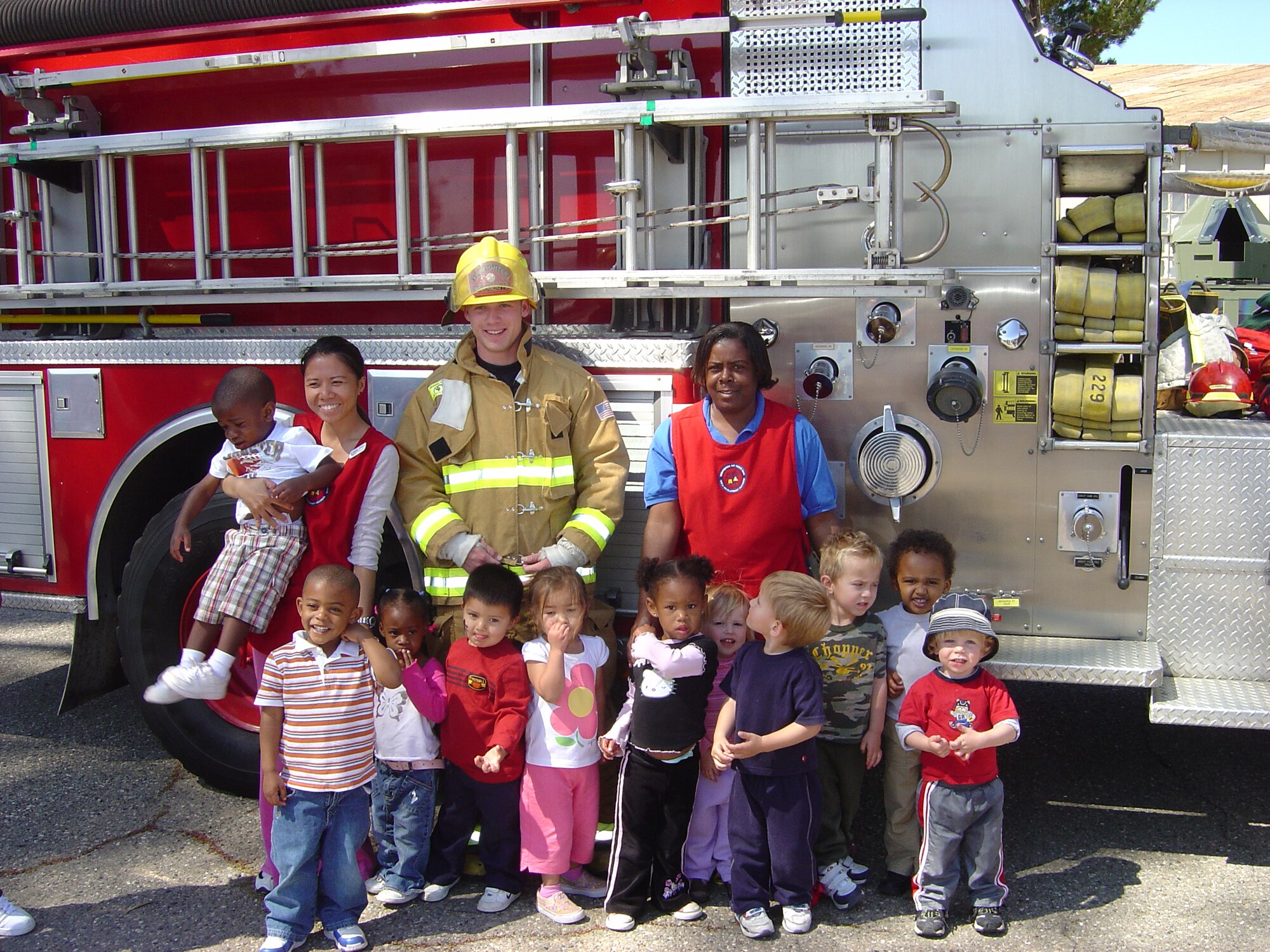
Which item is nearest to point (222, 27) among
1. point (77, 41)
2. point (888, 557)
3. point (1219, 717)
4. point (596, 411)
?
point (77, 41)

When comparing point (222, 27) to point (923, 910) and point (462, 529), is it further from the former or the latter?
point (923, 910)

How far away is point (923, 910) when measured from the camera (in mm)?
3195

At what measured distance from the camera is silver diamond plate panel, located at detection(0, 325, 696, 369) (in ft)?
12.2

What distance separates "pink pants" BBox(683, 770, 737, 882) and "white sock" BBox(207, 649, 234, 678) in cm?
141

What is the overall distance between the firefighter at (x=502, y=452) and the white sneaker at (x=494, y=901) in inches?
28.9

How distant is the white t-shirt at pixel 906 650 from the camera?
3389mm

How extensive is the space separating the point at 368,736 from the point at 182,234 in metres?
2.43

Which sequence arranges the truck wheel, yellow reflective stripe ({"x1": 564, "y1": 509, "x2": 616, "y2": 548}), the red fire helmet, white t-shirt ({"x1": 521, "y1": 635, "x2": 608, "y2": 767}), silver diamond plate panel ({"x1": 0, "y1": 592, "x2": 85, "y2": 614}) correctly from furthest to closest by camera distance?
1. silver diamond plate panel ({"x1": 0, "y1": 592, "x2": 85, "y2": 614})
2. the red fire helmet
3. the truck wheel
4. yellow reflective stripe ({"x1": 564, "y1": 509, "x2": 616, "y2": 548})
5. white t-shirt ({"x1": 521, "y1": 635, "x2": 608, "y2": 767})

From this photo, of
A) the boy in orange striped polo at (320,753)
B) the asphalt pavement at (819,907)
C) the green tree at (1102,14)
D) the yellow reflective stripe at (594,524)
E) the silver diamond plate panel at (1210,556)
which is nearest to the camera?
the boy in orange striped polo at (320,753)

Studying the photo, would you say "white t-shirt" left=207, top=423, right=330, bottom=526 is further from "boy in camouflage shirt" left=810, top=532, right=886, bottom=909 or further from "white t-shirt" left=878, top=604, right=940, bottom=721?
"white t-shirt" left=878, top=604, right=940, bottom=721

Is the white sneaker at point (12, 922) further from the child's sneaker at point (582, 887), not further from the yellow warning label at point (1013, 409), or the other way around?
the yellow warning label at point (1013, 409)

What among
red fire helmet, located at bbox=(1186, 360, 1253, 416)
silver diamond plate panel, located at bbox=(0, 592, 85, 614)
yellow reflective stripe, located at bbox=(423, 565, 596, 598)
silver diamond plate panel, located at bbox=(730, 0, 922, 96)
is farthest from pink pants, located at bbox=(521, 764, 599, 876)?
red fire helmet, located at bbox=(1186, 360, 1253, 416)

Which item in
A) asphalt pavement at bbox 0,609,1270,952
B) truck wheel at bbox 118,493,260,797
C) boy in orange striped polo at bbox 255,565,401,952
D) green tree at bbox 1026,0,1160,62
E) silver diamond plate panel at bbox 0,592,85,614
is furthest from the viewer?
Answer: green tree at bbox 1026,0,1160,62

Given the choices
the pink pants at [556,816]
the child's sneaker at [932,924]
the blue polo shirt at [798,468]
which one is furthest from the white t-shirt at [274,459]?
the child's sneaker at [932,924]
